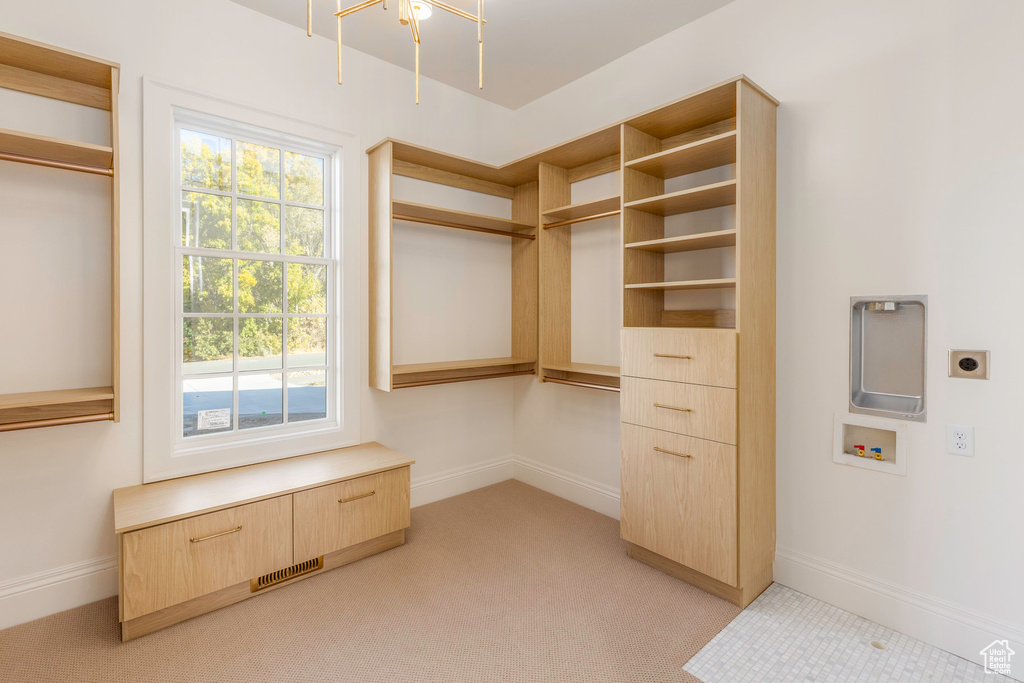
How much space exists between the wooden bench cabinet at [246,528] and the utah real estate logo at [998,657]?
8.40 feet

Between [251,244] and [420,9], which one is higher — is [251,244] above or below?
below

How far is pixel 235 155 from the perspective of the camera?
263 centimetres

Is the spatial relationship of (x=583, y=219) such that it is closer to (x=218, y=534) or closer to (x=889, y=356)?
(x=889, y=356)

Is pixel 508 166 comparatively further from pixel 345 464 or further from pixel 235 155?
pixel 345 464

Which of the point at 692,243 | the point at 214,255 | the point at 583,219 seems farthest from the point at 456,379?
the point at 692,243

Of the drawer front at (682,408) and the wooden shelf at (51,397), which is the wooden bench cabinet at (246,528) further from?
the drawer front at (682,408)

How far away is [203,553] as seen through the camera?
6.77 feet

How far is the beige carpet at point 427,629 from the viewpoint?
1.79 m

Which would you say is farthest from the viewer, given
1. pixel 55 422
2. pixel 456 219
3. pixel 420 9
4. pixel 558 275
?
pixel 558 275

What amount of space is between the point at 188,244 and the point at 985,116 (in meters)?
3.57

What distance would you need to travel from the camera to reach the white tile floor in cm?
176

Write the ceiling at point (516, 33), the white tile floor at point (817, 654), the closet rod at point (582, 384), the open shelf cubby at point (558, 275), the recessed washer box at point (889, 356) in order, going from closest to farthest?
the white tile floor at point (817, 654)
the recessed washer box at point (889, 356)
the ceiling at point (516, 33)
the closet rod at point (582, 384)
the open shelf cubby at point (558, 275)

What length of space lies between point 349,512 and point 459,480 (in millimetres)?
1174

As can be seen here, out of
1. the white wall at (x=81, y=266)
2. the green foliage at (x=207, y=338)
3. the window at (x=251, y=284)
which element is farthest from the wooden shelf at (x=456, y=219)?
the green foliage at (x=207, y=338)
